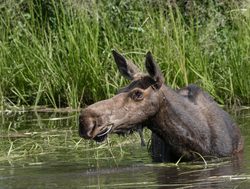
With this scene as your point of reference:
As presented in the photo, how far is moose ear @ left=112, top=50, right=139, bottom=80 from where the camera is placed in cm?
966

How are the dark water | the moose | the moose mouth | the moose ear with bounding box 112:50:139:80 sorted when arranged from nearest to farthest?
the dark water → the moose mouth → the moose → the moose ear with bounding box 112:50:139:80

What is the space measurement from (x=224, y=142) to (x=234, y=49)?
18.6 feet

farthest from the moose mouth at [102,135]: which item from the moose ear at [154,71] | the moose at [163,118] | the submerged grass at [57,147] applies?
the submerged grass at [57,147]

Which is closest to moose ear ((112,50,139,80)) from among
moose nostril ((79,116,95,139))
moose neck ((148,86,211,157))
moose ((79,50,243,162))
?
moose ((79,50,243,162))

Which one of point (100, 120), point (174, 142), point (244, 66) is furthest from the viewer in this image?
point (244, 66)

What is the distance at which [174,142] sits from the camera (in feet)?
31.4

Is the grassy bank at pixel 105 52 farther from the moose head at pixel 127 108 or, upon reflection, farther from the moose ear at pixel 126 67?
the moose head at pixel 127 108

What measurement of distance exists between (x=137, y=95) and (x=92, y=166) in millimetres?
1120

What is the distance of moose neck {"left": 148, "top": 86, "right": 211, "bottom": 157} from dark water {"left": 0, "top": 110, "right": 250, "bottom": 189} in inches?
9.0

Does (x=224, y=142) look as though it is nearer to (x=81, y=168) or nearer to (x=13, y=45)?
(x=81, y=168)

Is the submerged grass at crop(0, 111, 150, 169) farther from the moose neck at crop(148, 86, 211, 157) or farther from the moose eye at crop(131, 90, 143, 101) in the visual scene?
the moose eye at crop(131, 90, 143, 101)

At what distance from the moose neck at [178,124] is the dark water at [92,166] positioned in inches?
Answer: 9.0

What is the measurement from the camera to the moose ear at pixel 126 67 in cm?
966

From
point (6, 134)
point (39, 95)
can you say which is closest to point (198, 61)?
point (39, 95)
